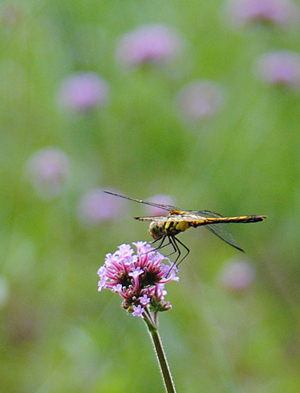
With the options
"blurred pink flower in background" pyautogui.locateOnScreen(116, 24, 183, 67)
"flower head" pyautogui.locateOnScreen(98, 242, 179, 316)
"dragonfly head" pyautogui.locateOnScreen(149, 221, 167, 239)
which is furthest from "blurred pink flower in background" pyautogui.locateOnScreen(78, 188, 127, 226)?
"flower head" pyautogui.locateOnScreen(98, 242, 179, 316)

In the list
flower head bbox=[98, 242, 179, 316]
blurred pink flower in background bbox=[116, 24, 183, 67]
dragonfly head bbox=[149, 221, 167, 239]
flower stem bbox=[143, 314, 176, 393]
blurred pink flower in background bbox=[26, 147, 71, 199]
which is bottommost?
flower stem bbox=[143, 314, 176, 393]

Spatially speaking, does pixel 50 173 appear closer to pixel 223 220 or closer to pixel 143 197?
pixel 143 197

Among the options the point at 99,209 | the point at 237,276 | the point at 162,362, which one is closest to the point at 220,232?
the point at 162,362

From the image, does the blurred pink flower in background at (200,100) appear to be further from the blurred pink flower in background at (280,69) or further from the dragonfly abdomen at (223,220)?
the dragonfly abdomen at (223,220)

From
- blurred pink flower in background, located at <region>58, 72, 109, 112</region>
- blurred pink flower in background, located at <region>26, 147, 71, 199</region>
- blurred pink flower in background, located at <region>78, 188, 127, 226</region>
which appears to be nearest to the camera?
blurred pink flower in background, located at <region>78, 188, 127, 226</region>

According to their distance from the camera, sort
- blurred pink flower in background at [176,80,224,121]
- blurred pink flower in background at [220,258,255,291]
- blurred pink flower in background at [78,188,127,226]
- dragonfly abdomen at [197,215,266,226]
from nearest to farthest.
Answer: dragonfly abdomen at [197,215,266,226] → blurred pink flower in background at [220,258,255,291] → blurred pink flower in background at [78,188,127,226] → blurred pink flower in background at [176,80,224,121]

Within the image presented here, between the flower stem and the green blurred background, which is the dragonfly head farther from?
the green blurred background
